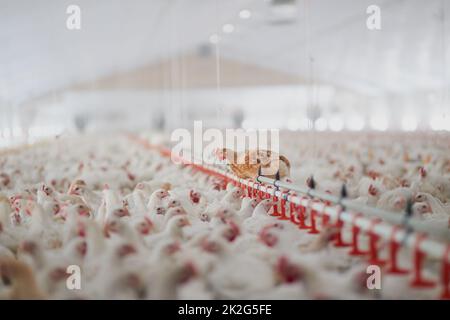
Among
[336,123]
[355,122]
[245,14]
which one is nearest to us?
[245,14]

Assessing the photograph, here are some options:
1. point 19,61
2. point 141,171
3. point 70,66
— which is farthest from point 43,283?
point 70,66

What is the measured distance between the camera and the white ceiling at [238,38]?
12.4 meters

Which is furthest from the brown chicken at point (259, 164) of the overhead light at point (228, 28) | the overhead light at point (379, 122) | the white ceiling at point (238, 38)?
the overhead light at point (379, 122)

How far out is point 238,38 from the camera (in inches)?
894

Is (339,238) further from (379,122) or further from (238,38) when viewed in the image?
(379,122)

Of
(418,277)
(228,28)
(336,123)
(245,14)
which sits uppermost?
(228,28)

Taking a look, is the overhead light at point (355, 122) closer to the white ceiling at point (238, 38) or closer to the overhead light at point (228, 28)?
the white ceiling at point (238, 38)

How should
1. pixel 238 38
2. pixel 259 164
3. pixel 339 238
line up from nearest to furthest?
pixel 339 238, pixel 259 164, pixel 238 38

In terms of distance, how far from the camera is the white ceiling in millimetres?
12430

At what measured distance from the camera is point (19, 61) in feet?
52.6

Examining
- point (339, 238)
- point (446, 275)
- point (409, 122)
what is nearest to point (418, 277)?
point (446, 275)

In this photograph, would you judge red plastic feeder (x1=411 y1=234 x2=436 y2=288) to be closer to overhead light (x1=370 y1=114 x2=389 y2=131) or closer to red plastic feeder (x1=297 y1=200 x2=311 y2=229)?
red plastic feeder (x1=297 y1=200 x2=311 y2=229)

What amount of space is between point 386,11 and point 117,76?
18.5 meters

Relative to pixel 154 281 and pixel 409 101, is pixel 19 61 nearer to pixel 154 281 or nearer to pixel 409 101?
pixel 409 101
